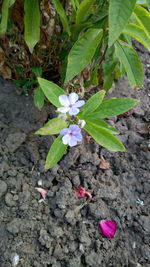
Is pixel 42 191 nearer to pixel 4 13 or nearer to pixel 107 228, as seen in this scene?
pixel 107 228

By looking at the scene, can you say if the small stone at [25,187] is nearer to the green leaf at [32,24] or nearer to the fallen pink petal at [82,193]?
the fallen pink petal at [82,193]

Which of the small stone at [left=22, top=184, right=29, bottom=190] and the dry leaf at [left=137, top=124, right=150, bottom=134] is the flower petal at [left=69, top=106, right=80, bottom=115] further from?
the dry leaf at [left=137, top=124, right=150, bottom=134]

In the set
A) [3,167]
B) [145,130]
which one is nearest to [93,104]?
[3,167]

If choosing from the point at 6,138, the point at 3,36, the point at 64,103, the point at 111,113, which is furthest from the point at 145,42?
the point at 6,138

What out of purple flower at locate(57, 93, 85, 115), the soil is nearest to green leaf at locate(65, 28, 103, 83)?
purple flower at locate(57, 93, 85, 115)

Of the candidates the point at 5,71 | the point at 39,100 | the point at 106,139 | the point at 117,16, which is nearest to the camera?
the point at 117,16

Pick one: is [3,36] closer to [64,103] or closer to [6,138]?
[6,138]
